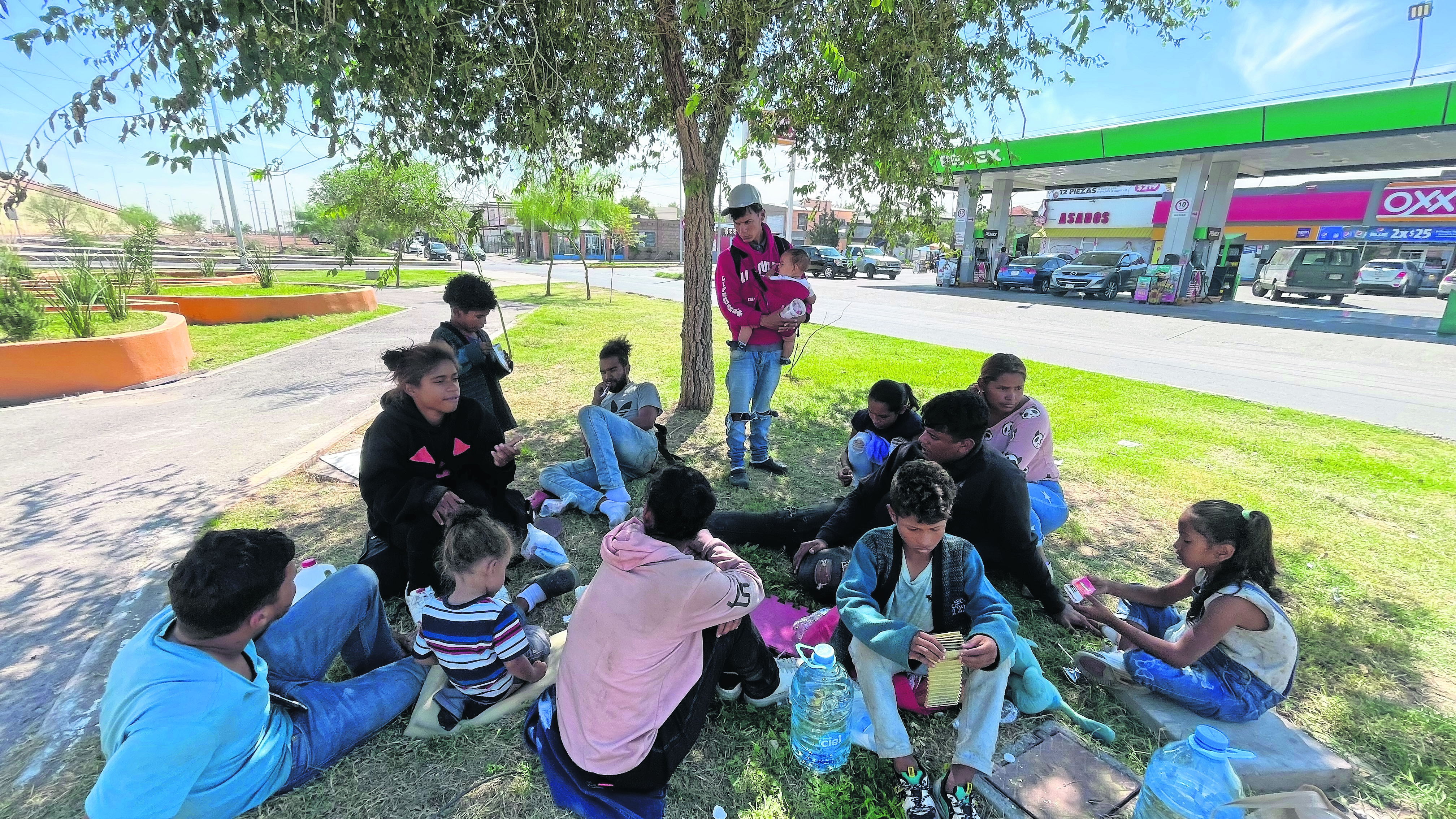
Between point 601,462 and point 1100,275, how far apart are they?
71.7 ft

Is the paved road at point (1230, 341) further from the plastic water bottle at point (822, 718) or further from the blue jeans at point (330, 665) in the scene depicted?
the blue jeans at point (330, 665)

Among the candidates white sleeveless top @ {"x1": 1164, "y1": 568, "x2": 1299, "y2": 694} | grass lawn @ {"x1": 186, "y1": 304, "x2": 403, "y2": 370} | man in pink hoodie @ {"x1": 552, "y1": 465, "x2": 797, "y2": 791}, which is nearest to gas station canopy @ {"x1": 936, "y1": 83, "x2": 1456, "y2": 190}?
white sleeveless top @ {"x1": 1164, "y1": 568, "x2": 1299, "y2": 694}

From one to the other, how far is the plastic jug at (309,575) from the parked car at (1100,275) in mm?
23203

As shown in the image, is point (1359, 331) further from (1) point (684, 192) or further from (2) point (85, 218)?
(2) point (85, 218)

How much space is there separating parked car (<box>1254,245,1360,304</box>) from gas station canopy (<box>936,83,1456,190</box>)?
2.79 metres

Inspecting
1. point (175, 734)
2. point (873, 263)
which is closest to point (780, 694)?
point (175, 734)

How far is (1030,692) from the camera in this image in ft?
7.75

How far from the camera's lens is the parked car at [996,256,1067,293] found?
22547 millimetres

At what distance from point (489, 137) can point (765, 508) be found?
14.1 ft

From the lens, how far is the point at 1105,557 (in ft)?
12.1

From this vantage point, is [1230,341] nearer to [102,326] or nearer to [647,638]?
[647,638]

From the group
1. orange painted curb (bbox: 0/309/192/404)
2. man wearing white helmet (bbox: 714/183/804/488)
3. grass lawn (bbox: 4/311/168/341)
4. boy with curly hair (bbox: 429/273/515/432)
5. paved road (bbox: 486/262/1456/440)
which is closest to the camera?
boy with curly hair (bbox: 429/273/515/432)

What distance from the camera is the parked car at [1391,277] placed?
23.6m

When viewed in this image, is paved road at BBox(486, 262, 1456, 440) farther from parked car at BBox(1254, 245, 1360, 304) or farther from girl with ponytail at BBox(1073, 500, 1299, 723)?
girl with ponytail at BBox(1073, 500, 1299, 723)
